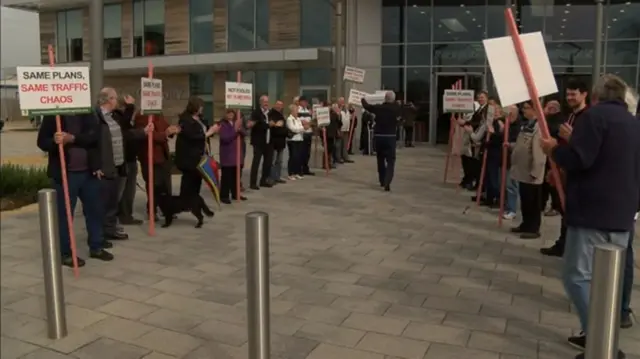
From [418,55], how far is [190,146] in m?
17.5

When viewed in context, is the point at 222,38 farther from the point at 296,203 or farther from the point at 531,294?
the point at 531,294

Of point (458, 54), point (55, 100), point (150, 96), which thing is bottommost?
point (55, 100)

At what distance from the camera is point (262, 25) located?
26219mm

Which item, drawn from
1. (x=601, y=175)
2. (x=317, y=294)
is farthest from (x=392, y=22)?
(x=601, y=175)

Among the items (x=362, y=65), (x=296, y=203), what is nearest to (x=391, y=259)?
(x=296, y=203)

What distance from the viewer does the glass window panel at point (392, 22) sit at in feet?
80.6

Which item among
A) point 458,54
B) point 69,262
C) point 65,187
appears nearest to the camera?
point 65,187

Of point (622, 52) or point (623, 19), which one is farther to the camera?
point (623, 19)

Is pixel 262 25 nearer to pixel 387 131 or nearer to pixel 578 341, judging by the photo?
pixel 387 131

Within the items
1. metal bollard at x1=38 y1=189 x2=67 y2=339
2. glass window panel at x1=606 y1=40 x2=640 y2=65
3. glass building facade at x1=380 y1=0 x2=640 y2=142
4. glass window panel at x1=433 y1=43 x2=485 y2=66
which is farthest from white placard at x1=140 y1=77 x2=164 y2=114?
glass window panel at x1=606 y1=40 x2=640 y2=65

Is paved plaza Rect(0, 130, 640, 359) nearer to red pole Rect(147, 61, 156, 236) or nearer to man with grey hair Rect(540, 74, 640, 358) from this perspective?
red pole Rect(147, 61, 156, 236)

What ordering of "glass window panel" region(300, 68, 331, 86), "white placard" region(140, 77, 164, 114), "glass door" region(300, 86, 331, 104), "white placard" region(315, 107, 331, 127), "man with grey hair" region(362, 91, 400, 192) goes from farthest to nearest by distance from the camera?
"glass door" region(300, 86, 331, 104) < "glass window panel" region(300, 68, 331, 86) < "white placard" region(315, 107, 331, 127) < "man with grey hair" region(362, 91, 400, 192) < "white placard" region(140, 77, 164, 114)

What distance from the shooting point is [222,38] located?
84.1 feet

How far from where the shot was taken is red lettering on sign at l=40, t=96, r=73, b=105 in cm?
578
